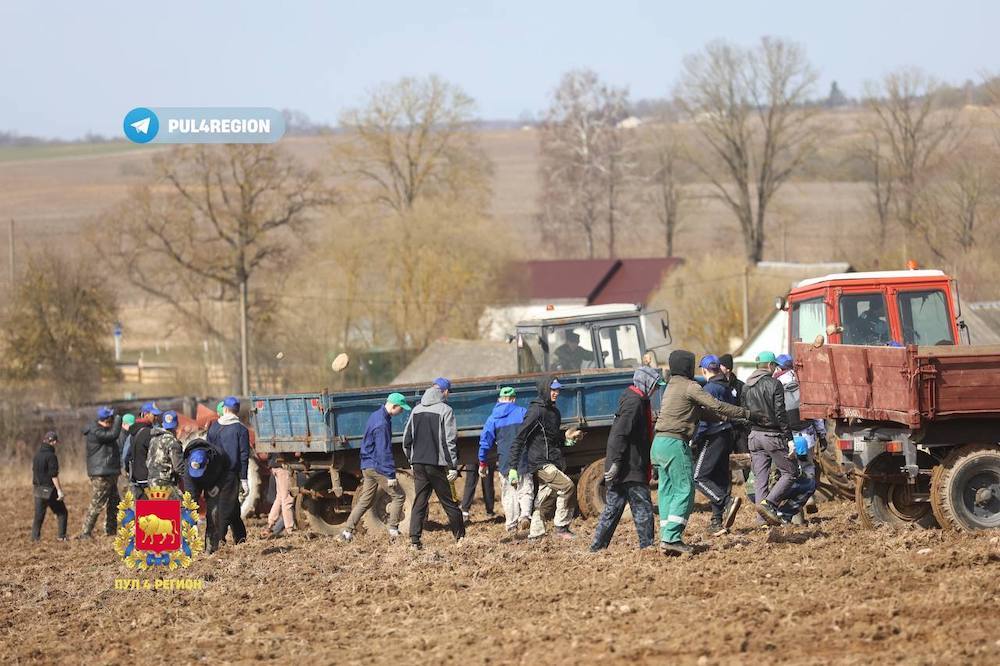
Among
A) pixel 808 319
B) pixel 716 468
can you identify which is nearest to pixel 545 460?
pixel 716 468

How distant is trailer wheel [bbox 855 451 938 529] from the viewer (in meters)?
11.7

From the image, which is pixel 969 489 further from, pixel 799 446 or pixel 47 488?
pixel 47 488

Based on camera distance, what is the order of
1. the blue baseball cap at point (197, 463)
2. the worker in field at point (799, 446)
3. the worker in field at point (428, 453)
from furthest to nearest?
1. the blue baseball cap at point (197, 463)
2. the worker in field at point (428, 453)
3. the worker in field at point (799, 446)

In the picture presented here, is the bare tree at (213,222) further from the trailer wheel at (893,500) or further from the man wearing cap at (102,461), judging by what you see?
the trailer wheel at (893,500)

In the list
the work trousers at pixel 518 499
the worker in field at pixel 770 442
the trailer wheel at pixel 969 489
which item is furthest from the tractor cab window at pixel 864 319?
the work trousers at pixel 518 499

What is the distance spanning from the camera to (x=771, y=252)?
70.9m

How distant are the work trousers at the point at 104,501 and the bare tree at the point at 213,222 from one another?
1288 inches

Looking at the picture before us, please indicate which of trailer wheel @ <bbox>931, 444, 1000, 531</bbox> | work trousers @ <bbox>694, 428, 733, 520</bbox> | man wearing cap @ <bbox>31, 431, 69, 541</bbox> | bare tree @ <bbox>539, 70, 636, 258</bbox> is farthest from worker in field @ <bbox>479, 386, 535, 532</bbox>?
bare tree @ <bbox>539, 70, 636, 258</bbox>

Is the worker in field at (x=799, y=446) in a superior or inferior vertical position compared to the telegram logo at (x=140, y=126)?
inferior

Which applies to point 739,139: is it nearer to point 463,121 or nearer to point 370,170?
point 463,121

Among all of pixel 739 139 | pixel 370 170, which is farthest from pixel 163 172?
pixel 739 139

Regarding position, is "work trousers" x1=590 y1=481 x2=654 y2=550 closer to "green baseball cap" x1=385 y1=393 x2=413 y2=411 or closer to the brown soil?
the brown soil

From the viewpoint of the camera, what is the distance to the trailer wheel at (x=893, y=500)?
11.7 m

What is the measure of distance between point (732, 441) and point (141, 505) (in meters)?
5.36
